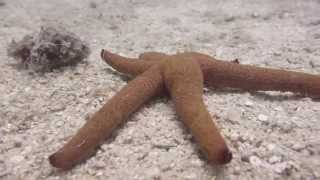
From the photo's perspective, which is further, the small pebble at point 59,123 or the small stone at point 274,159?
the small pebble at point 59,123

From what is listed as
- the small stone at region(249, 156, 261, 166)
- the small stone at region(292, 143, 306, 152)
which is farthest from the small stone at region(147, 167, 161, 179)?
the small stone at region(292, 143, 306, 152)

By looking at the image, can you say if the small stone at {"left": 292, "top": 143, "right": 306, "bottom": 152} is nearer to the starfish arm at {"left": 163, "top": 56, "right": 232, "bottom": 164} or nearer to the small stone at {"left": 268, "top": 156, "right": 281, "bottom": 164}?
the small stone at {"left": 268, "top": 156, "right": 281, "bottom": 164}

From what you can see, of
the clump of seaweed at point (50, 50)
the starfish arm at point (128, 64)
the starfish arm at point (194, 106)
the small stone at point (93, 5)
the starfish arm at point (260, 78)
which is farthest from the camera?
the small stone at point (93, 5)

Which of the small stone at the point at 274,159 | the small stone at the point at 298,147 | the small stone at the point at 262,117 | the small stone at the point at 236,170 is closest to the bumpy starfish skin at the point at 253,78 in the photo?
the small stone at the point at 262,117

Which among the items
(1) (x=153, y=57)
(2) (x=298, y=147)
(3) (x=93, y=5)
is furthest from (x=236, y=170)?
(3) (x=93, y=5)

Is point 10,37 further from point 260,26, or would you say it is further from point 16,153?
point 260,26

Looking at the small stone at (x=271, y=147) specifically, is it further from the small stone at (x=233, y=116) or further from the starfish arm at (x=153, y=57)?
the starfish arm at (x=153, y=57)

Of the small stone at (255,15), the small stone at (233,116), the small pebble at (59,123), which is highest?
the small stone at (255,15)
